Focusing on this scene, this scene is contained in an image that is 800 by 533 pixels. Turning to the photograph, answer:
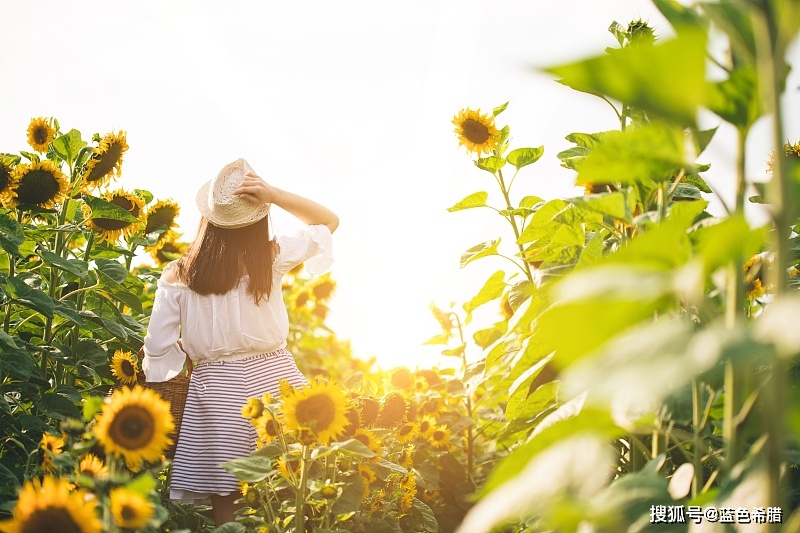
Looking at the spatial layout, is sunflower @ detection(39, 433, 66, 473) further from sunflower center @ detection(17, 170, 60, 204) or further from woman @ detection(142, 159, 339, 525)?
sunflower center @ detection(17, 170, 60, 204)

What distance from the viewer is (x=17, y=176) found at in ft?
7.87

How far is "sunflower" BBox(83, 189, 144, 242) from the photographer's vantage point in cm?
260

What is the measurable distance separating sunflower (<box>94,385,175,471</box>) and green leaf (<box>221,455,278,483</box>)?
0.22 meters

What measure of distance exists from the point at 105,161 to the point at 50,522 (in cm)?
195

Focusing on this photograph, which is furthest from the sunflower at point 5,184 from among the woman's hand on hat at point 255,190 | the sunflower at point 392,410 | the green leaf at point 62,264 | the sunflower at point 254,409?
the sunflower at point 392,410

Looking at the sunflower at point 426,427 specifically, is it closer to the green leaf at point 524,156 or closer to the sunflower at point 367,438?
the sunflower at point 367,438

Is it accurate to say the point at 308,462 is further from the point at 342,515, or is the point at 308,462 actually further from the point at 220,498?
the point at 220,498

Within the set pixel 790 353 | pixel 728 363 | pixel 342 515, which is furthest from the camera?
pixel 342 515

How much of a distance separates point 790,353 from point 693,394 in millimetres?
533

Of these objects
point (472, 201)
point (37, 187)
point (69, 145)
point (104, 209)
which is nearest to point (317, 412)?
point (472, 201)

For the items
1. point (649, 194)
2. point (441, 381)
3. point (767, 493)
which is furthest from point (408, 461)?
point (767, 493)

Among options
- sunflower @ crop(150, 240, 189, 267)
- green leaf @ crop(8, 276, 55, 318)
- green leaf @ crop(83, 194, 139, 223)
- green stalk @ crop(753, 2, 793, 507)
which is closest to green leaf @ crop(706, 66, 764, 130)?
green stalk @ crop(753, 2, 793, 507)

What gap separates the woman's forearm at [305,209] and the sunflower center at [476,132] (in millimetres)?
960

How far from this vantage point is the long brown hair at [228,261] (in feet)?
9.04
